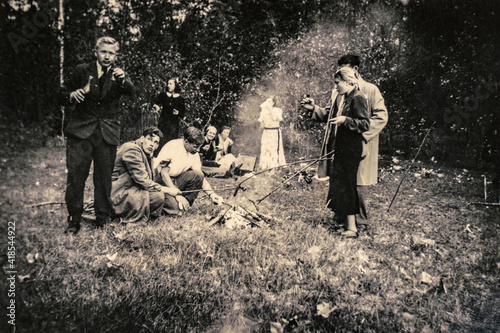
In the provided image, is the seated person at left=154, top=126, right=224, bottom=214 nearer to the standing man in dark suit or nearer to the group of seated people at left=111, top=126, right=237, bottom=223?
the group of seated people at left=111, top=126, right=237, bottom=223

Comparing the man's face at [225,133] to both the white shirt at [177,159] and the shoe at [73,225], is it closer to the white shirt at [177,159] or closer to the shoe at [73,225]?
the white shirt at [177,159]

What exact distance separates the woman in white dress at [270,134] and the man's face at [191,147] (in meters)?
0.56

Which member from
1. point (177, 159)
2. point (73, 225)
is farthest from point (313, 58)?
point (73, 225)

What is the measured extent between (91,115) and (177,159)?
779mm

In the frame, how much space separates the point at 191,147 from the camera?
8.82 feet

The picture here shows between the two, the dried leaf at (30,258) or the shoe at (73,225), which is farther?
the shoe at (73,225)

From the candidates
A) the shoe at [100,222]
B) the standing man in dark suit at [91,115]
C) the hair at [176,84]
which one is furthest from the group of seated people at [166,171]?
the hair at [176,84]

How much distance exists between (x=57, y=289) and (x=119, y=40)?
1.80m

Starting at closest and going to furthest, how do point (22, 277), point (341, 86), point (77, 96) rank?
point (22, 277) < point (77, 96) < point (341, 86)

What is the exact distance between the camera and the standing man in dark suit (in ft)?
7.23

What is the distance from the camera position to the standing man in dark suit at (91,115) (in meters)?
2.21

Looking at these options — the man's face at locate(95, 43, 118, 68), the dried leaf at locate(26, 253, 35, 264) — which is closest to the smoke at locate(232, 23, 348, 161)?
the man's face at locate(95, 43, 118, 68)

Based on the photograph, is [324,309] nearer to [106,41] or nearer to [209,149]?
[209,149]

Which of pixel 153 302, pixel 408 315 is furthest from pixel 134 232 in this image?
pixel 408 315
